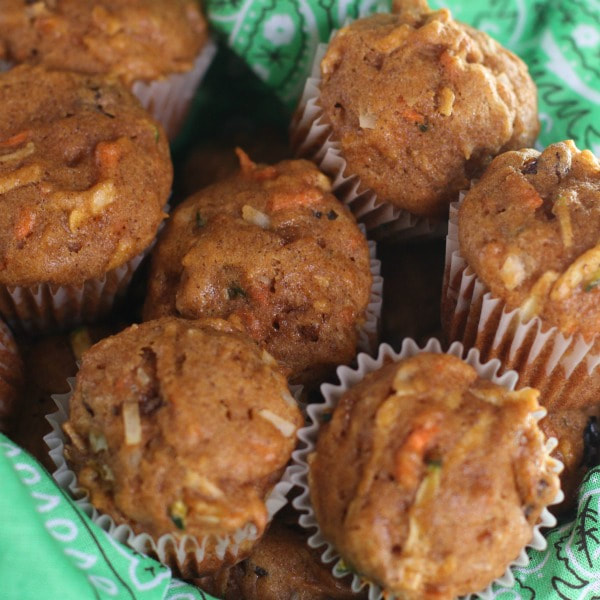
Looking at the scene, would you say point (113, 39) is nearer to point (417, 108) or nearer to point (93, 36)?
point (93, 36)

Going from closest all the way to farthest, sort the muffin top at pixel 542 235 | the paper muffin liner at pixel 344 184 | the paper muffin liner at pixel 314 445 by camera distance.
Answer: the paper muffin liner at pixel 314 445, the muffin top at pixel 542 235, the paper muffin liner at pixel 344 184

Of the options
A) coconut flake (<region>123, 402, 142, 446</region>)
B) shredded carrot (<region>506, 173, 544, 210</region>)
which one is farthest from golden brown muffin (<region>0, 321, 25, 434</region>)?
shredded carrot (<region>506, 173, 544, 210</region>)

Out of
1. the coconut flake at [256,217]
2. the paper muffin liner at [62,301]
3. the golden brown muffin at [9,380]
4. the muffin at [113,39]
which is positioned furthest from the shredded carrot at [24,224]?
the muffin at [113,39]

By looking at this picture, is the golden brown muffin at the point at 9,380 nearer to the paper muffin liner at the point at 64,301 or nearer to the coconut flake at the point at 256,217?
the paper muffin liner at the point at 64,301

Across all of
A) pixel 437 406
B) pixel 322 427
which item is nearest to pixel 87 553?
pixel 322 427

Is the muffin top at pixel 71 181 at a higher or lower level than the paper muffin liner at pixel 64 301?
higher

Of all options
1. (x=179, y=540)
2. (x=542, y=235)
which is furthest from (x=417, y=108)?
(x=179, y=540)

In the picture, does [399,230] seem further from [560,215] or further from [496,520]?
[496,520]
